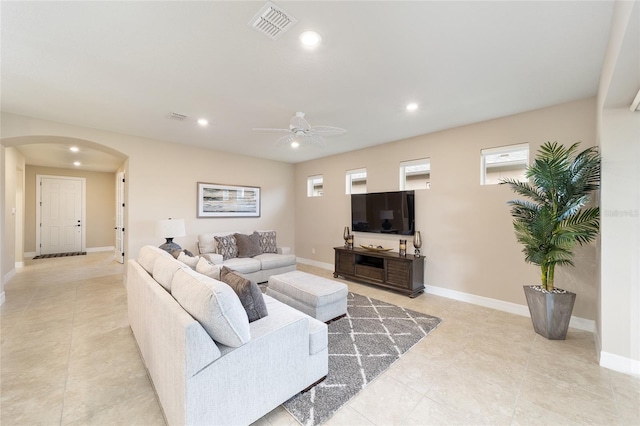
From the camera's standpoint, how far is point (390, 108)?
128 inches

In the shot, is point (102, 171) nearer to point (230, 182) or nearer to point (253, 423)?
point (230, 182)

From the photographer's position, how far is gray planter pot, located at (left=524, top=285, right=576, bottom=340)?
8.68 feet

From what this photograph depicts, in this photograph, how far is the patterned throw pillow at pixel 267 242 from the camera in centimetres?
530

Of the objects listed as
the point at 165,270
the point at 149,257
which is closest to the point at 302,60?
the point at 165,270

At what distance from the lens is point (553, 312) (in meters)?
2.69

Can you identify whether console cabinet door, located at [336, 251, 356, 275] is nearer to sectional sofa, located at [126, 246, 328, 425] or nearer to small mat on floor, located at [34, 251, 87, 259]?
sectional sofa, located at [126, 246, 328, 425]

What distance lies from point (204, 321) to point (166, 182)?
4152 millimetres

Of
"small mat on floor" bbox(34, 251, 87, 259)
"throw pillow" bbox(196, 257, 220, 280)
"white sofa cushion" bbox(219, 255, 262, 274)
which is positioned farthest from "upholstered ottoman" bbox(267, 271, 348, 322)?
"small mat on floor" bbox(34, 251, 87, 259)

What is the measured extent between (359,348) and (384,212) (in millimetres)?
2744

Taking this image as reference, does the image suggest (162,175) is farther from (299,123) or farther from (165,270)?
(165,270)

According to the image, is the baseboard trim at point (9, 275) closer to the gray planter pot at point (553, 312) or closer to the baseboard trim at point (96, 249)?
the baseboard trim at point (96, 249)

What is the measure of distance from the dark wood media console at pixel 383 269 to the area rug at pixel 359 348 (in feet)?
1.79

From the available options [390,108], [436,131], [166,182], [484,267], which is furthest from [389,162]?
[166,182]

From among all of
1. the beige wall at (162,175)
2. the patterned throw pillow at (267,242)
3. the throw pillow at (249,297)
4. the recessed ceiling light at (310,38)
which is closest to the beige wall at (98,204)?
the beige wall at (162,175)
